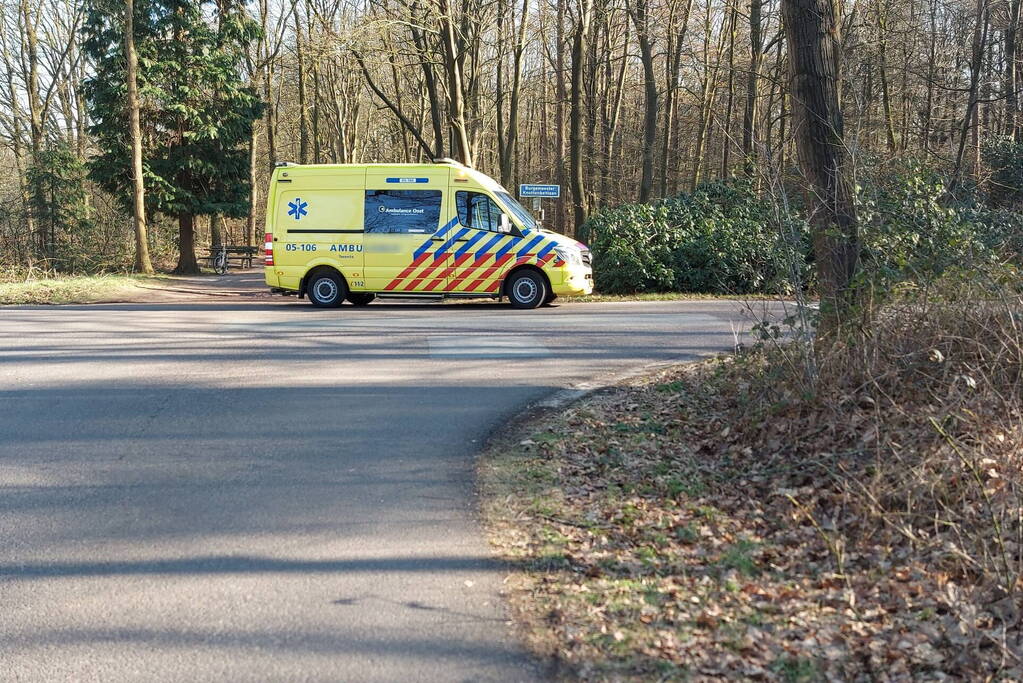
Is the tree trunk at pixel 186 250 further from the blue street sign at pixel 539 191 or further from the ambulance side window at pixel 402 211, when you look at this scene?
the ambulance side window at pixel 402 211

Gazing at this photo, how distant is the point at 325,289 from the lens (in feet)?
57.2

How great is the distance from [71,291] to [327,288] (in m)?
6.65

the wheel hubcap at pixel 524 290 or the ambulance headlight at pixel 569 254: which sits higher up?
the ambulance headlight at pixel 569 254

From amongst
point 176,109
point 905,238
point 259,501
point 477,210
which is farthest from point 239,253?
point 259,501

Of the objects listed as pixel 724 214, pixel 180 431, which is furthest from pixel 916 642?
pixel 724 214

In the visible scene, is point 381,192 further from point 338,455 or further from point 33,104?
point 33,104

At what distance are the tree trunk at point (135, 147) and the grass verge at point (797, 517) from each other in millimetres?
21752

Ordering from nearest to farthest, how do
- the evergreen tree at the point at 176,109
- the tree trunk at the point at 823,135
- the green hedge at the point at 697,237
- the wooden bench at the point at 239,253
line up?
the tree trunk at the point at 823,135 < the green hedge at the point at 697,237 < the evergreen tree at the point at 176,109 < the wooden bench at the point at 239,253

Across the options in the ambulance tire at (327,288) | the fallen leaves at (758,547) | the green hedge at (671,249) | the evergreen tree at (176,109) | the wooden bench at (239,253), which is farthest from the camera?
the wooden bench at (239,253)

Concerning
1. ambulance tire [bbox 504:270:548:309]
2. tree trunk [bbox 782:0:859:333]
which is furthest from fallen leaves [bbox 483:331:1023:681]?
ambulance tire [bbox 504:270:548:309]

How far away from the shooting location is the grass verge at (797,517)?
13.0 feet

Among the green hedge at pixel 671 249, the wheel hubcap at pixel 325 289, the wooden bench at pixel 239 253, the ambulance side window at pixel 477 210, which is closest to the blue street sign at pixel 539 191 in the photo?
the green hedge at pixel 671 249

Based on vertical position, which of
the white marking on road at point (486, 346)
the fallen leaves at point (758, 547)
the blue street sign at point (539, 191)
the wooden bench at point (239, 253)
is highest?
the blue street sign at point (539, 191)

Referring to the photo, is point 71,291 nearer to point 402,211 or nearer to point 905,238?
point 402,211
